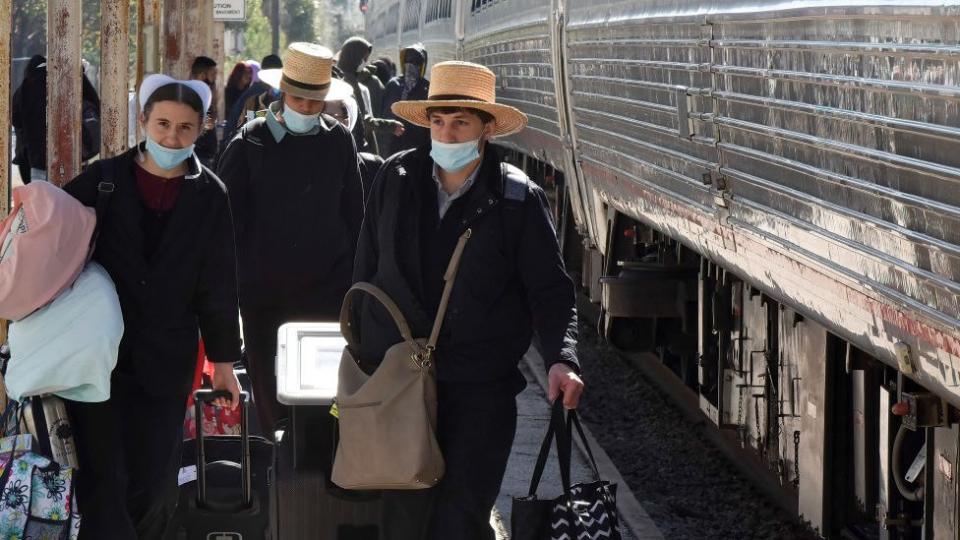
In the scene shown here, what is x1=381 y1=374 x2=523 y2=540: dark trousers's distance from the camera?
4.61 metres

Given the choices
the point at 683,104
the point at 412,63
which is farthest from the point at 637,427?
the point at 412,63

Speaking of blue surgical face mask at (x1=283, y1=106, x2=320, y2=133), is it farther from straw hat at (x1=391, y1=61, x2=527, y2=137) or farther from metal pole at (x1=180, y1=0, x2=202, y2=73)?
metal pole at (x1=180, y1=0, x2=202, y2=73)

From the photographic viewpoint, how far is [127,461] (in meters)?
4.92

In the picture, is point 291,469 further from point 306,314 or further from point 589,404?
point 589,404

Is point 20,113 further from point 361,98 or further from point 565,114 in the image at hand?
point 565,114

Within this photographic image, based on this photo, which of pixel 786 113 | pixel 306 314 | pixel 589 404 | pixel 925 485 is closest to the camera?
pixel 925 485

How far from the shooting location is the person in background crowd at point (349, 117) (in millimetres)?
6758

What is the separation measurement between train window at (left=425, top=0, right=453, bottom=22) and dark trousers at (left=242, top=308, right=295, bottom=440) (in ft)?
38.7

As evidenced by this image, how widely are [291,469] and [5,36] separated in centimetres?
222

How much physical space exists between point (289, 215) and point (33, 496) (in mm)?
1994

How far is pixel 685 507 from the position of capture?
7.36 m

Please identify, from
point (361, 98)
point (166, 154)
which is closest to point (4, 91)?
point (166, 154)

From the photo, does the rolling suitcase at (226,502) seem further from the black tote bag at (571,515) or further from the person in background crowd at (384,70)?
the person in background crowd at (384,70)

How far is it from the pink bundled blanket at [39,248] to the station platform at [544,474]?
1.96 metres
